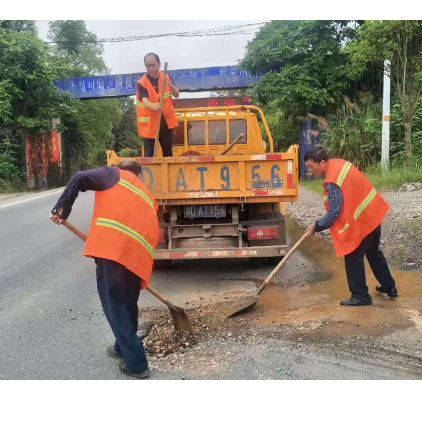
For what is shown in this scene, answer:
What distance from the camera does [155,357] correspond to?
359cm

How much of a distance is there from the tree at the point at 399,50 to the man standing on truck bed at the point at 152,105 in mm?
5468

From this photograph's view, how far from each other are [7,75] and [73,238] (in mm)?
13491

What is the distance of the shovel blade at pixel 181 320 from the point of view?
4000 mm

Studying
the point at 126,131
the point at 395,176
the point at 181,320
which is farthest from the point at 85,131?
the point at 181,320

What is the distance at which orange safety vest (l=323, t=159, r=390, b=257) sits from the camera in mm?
4277

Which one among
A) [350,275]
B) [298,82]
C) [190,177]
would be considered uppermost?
[298,82]

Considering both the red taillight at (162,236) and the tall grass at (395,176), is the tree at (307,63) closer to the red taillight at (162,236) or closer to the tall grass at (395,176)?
the tall grass at (395,176)

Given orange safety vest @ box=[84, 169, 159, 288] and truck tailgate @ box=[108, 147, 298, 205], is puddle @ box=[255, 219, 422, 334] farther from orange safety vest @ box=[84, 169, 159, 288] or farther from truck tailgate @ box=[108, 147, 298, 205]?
orange safety vest @ box=[84, 169, 159, 288]

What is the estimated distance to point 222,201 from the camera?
5.74 meters

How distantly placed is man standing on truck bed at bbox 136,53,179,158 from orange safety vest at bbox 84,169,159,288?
326 cm

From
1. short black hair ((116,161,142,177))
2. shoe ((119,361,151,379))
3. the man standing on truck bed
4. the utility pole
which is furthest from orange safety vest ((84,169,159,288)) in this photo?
the utility pole

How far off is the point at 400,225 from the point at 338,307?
3.79m
